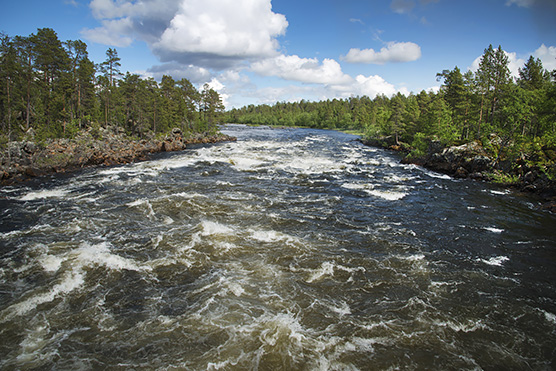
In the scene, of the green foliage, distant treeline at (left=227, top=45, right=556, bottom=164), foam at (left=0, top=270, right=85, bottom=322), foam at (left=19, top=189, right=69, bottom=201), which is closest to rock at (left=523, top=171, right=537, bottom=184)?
distant treeline at (left=227, top=45, right=556, bottom=164)

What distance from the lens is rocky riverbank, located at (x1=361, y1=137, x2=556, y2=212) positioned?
25600 mm

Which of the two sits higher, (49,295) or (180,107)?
(180,107)

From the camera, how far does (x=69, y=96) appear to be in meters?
49.6

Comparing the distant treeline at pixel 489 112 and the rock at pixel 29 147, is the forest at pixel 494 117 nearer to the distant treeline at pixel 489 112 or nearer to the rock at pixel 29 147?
the distant treeline at pixel 489 112

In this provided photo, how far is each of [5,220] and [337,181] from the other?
25.4 m

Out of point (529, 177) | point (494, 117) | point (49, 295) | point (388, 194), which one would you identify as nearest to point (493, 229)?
point (388, 194)

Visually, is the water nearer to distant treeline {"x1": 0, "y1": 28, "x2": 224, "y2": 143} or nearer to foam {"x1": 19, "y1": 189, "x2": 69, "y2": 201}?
foam {"x1": 19, "y1": 189, "x2": 69, "y2": 201}

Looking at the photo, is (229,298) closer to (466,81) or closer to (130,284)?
(130,284)

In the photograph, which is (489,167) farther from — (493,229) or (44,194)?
(44,194)

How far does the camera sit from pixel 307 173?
3216cm

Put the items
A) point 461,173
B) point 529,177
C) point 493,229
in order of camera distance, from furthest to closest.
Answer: point 461,173
point 529,177
point 493,229

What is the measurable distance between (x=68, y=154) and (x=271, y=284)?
113 feet

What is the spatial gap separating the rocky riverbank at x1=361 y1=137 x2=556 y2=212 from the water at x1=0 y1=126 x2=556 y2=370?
7273 mm

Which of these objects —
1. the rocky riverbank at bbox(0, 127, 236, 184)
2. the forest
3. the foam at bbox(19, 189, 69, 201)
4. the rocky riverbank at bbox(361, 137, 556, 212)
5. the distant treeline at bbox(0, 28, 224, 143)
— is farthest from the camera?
the distant treeline at bbox(0, 28, 224, 143)
